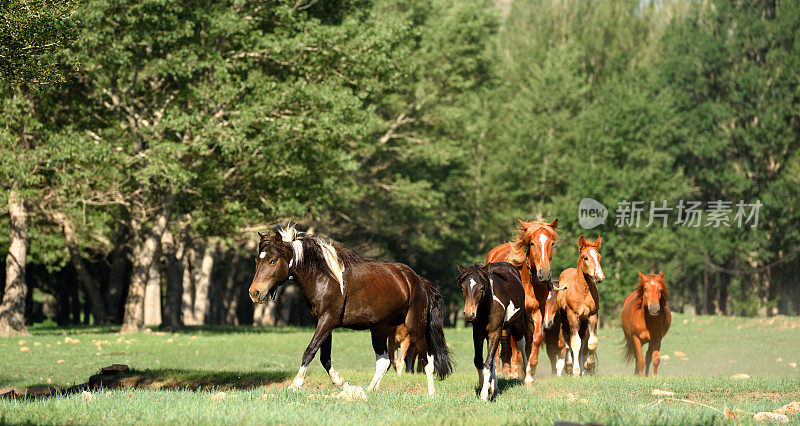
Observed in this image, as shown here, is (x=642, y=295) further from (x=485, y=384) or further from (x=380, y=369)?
(x=380, y=369)

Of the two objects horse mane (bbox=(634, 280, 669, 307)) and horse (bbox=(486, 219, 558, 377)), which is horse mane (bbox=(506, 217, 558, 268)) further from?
horse mane (bbox=(634, 280, 669, 307))

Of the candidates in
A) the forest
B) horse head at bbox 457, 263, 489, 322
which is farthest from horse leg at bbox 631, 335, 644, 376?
the forest

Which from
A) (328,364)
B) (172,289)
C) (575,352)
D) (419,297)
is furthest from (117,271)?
(328,364)

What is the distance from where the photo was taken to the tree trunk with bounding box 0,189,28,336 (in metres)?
32.3

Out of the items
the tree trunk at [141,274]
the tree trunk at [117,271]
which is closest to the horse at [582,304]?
the tree trunk at [141,274]

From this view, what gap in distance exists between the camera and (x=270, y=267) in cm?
1297

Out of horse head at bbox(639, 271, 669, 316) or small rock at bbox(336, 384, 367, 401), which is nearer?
small rock at bbox(336, 384, 367, 401)

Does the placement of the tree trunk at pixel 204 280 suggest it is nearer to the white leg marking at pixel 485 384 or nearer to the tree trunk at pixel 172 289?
the tree trunk at pixel 172 289

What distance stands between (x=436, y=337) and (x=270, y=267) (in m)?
3.18

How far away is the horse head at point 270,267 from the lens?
1277 cm

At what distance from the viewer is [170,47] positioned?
33.3 meters

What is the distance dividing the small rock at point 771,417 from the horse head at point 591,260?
665 cm

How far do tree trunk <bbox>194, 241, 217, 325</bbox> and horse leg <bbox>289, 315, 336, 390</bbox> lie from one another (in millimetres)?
34616

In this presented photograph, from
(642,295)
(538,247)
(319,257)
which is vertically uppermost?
(538,247)
